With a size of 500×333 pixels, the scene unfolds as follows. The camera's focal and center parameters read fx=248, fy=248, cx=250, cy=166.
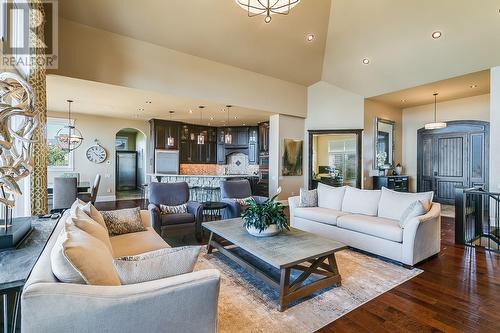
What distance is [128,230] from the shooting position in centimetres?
301

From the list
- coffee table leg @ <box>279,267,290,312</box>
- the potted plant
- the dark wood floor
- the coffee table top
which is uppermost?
the potted plant

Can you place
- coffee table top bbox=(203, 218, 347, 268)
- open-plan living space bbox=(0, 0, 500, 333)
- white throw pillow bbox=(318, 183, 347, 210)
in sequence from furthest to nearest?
white throw pillow bbox=(318, 183, 347, 210) < coffee table top bbox=(203, 218, 347, 268) < open-plan living space bbox=(0, 0, 500, 333)

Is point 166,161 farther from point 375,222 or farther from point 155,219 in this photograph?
point 375,222

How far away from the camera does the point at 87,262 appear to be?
1273 mm

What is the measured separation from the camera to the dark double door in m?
6.88

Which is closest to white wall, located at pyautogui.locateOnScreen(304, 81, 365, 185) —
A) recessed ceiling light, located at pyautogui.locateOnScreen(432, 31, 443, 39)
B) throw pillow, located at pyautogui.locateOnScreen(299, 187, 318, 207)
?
recessed ceiling light, located at pyautogui.locateOnScreen(432, 31, 443, 39)

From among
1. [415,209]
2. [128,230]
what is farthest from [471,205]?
[128,230]

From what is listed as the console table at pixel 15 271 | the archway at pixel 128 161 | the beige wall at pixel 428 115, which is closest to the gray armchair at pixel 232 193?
the console table at pixel 15 271

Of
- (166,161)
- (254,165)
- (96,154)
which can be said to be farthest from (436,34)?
(96,154)

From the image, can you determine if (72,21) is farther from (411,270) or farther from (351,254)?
(411,270)

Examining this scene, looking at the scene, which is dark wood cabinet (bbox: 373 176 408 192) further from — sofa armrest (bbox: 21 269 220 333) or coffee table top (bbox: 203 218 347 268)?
sofa armrest (bbox: 21 269 220 333)

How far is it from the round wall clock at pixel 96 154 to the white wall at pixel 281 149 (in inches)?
224

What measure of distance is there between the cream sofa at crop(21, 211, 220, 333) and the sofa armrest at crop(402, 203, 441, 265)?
2799 millimetres

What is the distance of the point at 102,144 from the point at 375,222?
27.9 feet
